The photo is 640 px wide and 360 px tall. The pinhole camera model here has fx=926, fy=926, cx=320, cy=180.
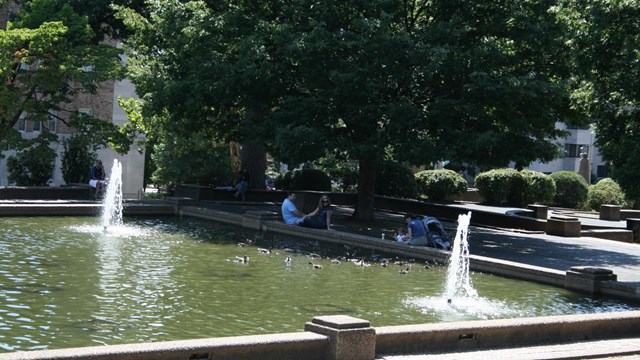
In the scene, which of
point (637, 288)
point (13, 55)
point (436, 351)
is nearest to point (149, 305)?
point (436, 351)

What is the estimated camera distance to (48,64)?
36.9m

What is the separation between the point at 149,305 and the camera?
14406 millimetres

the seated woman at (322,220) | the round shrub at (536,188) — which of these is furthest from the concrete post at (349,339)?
the round shrub at (536,188)

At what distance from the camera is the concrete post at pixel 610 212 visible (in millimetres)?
43719

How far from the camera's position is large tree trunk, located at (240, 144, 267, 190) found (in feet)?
138

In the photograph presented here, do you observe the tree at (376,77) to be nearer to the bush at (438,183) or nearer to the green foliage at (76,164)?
the green foliage at (76,164)

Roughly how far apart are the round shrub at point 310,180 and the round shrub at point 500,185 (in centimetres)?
1086

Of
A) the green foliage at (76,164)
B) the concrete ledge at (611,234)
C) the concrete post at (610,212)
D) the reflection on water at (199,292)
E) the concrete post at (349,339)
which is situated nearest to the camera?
the concrete post at (349,339)

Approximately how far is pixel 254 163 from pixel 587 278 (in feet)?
85.7

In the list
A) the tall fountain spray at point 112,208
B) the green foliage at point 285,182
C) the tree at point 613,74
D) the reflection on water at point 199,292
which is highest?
the tree at point 613,74

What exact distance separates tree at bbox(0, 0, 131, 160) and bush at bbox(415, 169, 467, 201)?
1603 cm

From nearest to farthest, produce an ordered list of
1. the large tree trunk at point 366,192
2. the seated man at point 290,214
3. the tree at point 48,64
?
the seated man at point 290,214
the large tree trunk at point 366,192
the tree at point 48,64

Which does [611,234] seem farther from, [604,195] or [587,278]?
[604,195]

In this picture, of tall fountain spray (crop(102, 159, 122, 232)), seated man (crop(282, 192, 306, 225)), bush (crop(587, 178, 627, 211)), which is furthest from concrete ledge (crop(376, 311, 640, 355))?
bush (crop(587, 178, 627, 211))
